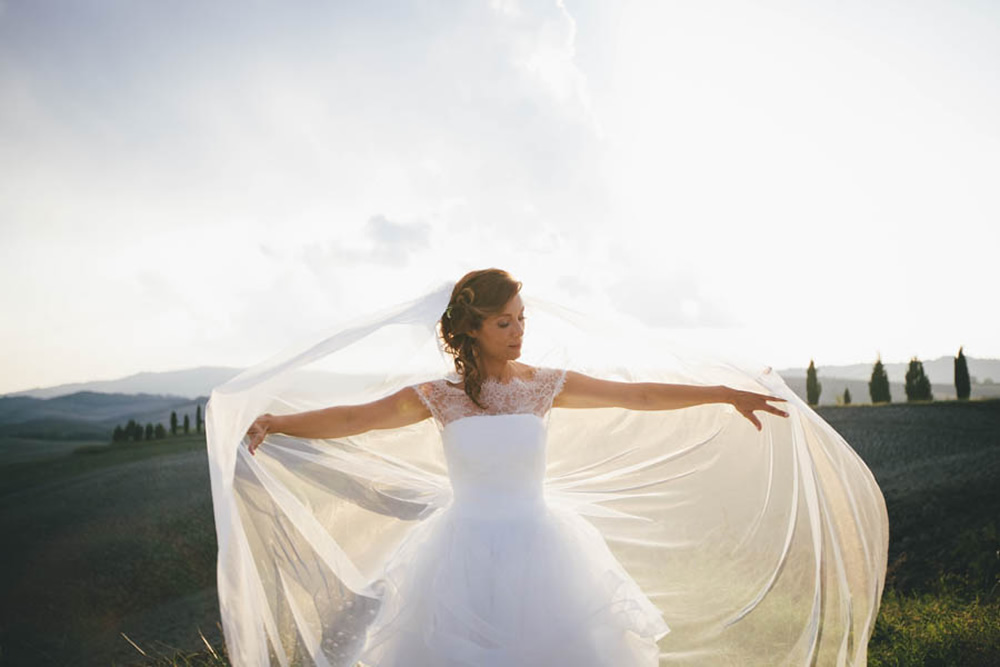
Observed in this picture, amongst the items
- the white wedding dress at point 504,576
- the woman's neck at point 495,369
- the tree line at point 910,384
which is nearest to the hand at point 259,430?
the white wedding dress at point 504,576

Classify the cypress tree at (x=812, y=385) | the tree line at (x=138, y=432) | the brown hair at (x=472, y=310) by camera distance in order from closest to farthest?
1. the brown hair at (x=472, y=310)
2. the cypress tree at (x=812, y=385)
3. the tree line at (x=138, y=432)

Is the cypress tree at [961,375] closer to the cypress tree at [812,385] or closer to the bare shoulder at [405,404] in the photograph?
the cypress tree at [812,385]

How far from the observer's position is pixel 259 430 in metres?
3.42

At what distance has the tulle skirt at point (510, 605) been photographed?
2.77 metres

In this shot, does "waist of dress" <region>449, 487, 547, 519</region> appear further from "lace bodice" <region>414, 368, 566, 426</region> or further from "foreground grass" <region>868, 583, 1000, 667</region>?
"foreground grass" <region>868, 583, 1000, 667</region>

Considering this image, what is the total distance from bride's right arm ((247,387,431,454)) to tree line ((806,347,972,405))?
18.3 meters

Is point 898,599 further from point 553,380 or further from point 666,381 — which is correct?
point 553,380

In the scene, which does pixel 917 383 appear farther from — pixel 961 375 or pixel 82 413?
pixel 82 413

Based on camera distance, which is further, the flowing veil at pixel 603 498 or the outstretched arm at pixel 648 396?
the outstretched arm at pixel 648 396

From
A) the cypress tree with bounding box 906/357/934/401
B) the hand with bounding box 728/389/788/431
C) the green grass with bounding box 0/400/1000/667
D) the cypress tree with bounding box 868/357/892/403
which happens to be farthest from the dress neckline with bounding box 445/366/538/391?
the cypress tree with bounding box 868/357/892/403

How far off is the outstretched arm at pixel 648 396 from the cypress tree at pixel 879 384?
18.3 m

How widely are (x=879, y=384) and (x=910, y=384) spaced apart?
122 centimetres

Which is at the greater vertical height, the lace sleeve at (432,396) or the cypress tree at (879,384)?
the cypress tree at (879,384)

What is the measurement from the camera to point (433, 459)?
4.43 m
